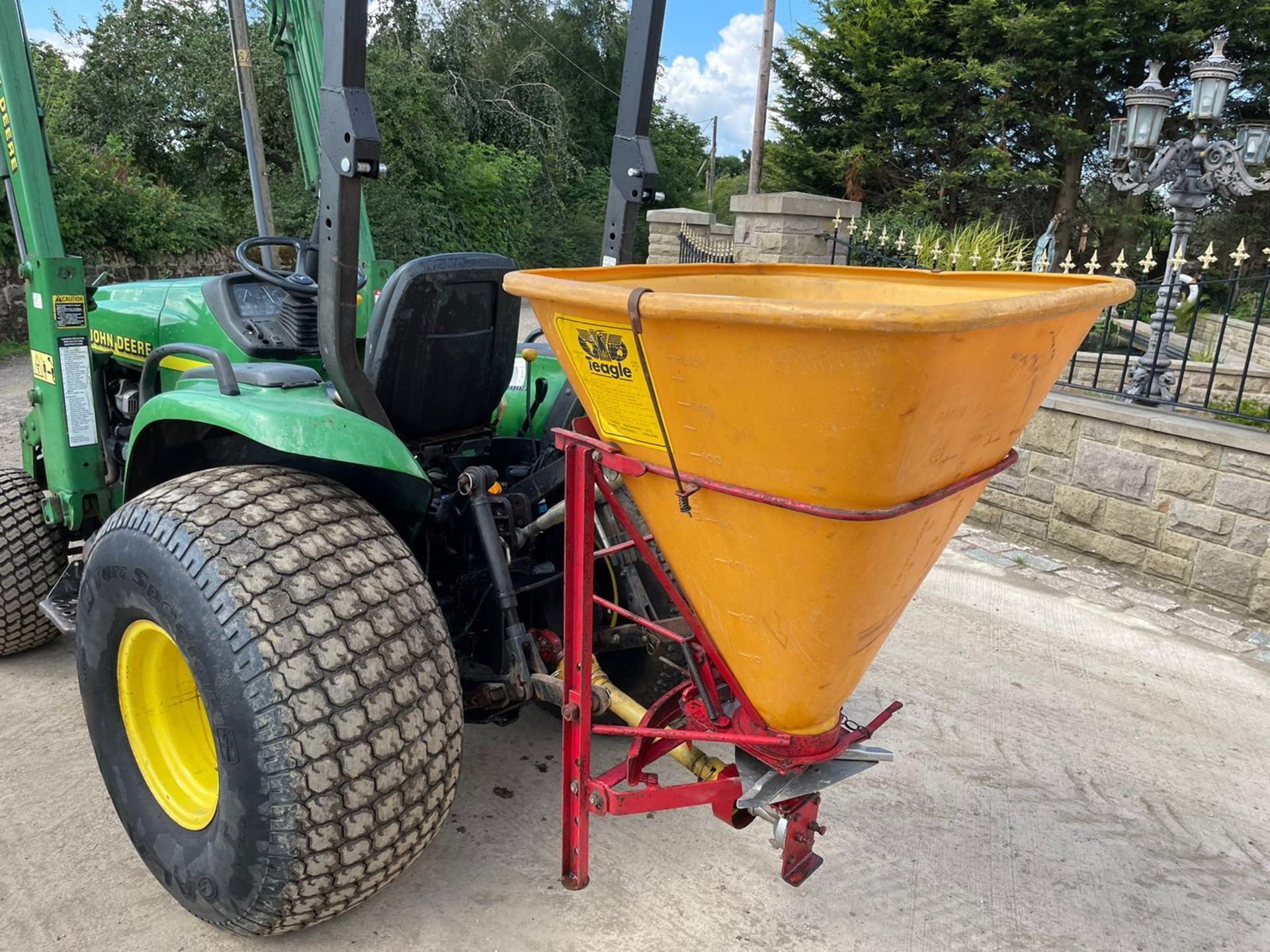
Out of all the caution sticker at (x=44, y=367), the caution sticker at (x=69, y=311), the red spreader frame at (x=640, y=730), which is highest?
the caution sticker at (x=69, y=311)

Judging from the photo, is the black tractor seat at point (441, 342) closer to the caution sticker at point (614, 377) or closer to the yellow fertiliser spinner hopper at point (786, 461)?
the yellow fertiliser spinner hopper at point (786, 461)

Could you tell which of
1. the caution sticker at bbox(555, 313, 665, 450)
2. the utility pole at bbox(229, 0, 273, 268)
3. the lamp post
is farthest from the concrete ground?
the lamp post

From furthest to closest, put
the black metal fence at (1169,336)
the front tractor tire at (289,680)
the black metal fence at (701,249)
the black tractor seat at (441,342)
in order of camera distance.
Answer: the black metal fence at (701,249)
the black metal fence at (1169,336)
the black tractor seat at (441,342)
the front tractor tire at (289,680)

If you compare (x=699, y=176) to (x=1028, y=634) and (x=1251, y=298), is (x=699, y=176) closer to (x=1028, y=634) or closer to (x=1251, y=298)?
(x=1251, y=298)

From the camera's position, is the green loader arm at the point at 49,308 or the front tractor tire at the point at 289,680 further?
the green loader arm at the point at 49,308

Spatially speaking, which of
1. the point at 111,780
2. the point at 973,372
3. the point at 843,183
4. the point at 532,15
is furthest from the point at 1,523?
the point at 532,15

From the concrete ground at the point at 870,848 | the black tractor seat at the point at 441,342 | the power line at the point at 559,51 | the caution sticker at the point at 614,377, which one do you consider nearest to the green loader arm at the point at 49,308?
the concrete ground at the point at 870,848

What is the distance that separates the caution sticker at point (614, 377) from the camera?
5.26 feet

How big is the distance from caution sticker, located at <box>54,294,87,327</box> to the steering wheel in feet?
1.82

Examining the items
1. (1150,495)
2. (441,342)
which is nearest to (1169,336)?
(1150,495)

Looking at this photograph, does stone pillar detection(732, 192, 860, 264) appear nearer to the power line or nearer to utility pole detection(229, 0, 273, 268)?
utility pole detection(229, 0, 273, 268)

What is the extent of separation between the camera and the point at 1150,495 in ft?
15.0

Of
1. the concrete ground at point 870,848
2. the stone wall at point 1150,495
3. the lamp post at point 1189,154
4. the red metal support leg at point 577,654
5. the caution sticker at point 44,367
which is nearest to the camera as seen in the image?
the red metal support leg at point 577,654

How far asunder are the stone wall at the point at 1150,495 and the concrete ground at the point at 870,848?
98 cm
